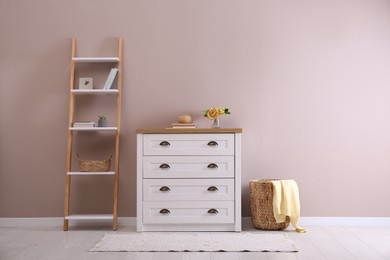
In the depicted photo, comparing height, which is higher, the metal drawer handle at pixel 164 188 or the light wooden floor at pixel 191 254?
the metal drawer handle at pixel 164 188

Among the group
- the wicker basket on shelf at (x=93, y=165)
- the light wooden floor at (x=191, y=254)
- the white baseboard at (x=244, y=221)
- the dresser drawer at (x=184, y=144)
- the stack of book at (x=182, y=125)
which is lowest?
the light wooden floor at (x=191, y=254)

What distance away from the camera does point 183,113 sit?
4.76m

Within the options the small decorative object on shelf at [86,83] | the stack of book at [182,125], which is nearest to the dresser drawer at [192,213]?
the stack of book at [182,125]

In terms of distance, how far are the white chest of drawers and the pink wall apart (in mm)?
433

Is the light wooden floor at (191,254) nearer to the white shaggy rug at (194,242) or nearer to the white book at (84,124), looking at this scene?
the white shaggy rug at (194,242)

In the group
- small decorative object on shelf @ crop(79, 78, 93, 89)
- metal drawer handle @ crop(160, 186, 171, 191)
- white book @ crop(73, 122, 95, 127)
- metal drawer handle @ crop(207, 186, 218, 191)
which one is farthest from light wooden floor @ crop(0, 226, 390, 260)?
small decorative object on shelf @ crop(79, 78, 93, 89)

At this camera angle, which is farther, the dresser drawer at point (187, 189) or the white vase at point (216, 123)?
the white vase at point (216, 123)

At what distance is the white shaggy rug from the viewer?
142 inches

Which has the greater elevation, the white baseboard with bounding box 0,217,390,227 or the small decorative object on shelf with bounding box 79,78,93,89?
the small decorative object on shelf with bounding box 79,78,93,89

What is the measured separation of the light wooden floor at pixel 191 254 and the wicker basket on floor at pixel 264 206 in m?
0.14

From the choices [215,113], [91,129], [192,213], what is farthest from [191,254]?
[91,129]

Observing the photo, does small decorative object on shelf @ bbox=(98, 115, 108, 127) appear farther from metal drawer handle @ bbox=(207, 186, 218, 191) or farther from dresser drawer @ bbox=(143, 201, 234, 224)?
metal drawer handle @ bbox=(207, 186, 218, 191)

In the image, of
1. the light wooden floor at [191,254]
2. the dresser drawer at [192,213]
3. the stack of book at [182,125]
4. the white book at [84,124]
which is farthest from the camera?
the white book at [84,124]

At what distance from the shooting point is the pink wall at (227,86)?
15.6 feet
